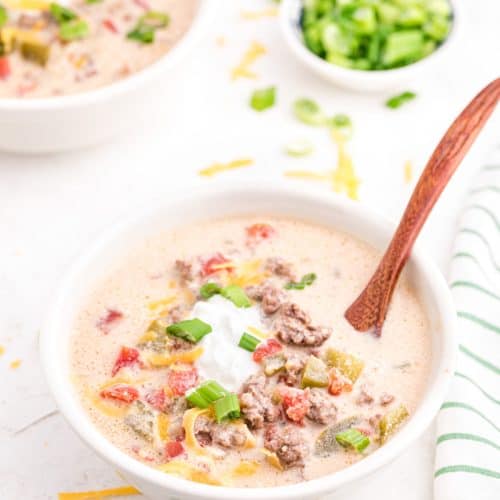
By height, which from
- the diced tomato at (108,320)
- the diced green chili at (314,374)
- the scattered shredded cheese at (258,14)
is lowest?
the scattered shredded cheese at (258,14)

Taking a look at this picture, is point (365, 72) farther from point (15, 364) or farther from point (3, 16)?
point (15, 364)

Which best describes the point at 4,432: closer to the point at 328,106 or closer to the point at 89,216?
the point at 89,216

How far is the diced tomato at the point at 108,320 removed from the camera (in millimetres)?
2570

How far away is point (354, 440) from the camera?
2.26 m

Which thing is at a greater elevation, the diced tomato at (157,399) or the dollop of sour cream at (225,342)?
the dollop of sour cream at (225,342)

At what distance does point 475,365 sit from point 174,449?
936mm

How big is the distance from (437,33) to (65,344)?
1.95m

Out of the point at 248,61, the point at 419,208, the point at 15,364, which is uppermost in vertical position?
the point at 419,208

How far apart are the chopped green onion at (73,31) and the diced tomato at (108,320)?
4.40 feet

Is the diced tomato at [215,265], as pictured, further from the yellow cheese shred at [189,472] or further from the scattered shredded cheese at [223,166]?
the scattered shredded cheese at [223,166]

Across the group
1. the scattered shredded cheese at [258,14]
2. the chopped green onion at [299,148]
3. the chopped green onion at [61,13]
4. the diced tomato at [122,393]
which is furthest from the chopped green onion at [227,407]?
the scattered shredded cheese at [258,14]

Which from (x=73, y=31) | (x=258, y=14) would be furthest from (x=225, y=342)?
(x=258, y=14)

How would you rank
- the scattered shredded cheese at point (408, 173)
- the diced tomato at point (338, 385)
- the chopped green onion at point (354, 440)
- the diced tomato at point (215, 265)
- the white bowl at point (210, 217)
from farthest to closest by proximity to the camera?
the scattered shredded cheese at point (408, 173), the diced tomato at point (215, 265), the diced tomato at point (338, 385), the chopped green onion at point (354, 440), the white bowl at point (210, 217)

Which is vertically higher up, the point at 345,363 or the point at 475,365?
the point at 345,363
